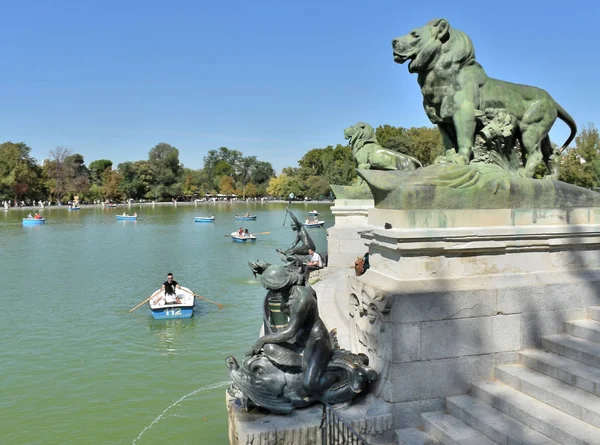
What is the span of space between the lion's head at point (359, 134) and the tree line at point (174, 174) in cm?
3987

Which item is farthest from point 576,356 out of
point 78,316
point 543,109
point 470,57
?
point 78,316

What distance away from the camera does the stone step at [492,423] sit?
392cm

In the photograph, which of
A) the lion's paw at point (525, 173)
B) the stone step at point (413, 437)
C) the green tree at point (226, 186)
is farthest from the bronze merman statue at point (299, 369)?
the green tree at point (226, 186)

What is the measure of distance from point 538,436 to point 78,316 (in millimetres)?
11871

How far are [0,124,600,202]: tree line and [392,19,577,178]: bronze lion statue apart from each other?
48.0 metres

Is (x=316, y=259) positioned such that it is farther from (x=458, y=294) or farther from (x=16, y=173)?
(x=16, y=173)

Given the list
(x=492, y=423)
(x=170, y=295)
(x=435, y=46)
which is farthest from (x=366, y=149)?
(x=492, y=423)

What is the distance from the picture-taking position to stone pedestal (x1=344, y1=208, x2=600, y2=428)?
179 inches

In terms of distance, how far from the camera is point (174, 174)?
349ft

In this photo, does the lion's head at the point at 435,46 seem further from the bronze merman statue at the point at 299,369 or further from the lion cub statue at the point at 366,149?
the lion cub statue at the point at 366,149

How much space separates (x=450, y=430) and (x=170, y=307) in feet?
30.3

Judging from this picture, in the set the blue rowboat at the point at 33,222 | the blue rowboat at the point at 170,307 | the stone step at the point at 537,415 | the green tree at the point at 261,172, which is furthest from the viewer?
the green tree at the point at 261,172

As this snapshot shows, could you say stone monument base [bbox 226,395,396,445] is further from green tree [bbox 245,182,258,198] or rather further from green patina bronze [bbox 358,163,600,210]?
green tree [bbox 245,182,258,198]

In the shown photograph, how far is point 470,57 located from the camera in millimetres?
5660
